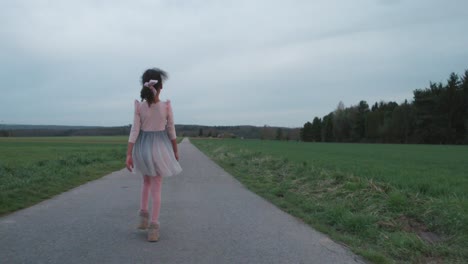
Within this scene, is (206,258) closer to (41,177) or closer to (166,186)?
(166,186)

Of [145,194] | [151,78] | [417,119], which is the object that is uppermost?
[417,119]

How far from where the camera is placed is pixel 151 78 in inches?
206

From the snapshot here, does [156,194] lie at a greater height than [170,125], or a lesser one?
lesser

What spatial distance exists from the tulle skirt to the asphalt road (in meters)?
0.81

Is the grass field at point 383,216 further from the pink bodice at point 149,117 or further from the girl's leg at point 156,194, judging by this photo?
the pink bodice at point 149,117

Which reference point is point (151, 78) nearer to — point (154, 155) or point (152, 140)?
point (152, 140)

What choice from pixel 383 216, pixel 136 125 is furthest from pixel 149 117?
pixel 383 216

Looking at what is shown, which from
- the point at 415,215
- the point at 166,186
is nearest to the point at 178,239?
the point at 415,215

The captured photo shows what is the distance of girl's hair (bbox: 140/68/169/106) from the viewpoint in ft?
16.7

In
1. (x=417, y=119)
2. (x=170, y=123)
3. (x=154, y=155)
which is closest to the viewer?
(x=154, y=155)

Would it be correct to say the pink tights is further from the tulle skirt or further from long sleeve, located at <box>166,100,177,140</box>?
long sleeve, located at <box>166,100,177,140</box>

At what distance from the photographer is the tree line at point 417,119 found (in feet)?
232

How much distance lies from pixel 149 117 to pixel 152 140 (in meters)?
0.29

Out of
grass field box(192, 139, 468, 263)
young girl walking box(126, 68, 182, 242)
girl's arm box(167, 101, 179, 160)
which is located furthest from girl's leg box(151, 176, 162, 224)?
grass field box(192, 139, 468, 263)
